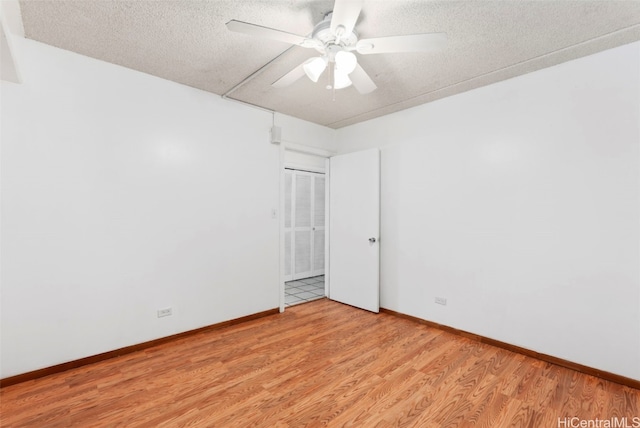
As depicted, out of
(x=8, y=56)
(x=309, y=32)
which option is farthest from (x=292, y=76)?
(x=8, y=56)

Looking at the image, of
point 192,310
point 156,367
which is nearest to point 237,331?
point 192,310

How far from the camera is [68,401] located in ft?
6.28

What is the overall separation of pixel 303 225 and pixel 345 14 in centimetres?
410

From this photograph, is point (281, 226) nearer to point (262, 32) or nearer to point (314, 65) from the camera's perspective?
point (314, 65)

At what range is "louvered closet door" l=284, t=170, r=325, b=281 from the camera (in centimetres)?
515

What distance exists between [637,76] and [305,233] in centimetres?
440

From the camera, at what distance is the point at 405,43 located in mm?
1636

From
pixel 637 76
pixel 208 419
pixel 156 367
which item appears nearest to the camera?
pixel 208 419

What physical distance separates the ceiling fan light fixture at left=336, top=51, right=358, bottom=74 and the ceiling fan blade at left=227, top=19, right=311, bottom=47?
0.21m

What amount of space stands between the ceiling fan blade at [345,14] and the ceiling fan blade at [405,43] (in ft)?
0.51

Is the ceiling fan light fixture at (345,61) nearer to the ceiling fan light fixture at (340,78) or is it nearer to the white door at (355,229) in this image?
the ceiling fan light fixture at (340,78)

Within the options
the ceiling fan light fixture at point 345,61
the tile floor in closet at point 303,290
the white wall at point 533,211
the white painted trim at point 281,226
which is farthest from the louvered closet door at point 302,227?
the ceiling fan light fixture at point 345,61

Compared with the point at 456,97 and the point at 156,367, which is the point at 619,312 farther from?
the point at 156,367

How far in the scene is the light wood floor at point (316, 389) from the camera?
1773 millimetres
